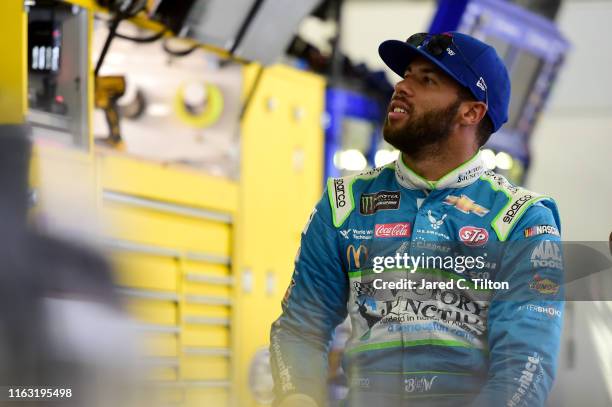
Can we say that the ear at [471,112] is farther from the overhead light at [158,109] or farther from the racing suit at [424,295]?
the overhead light at [158,109]

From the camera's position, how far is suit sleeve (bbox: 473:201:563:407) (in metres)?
1.53

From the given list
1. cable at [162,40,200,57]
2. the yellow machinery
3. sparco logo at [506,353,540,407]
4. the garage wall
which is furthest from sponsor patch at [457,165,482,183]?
cable at [162,40,200,57]

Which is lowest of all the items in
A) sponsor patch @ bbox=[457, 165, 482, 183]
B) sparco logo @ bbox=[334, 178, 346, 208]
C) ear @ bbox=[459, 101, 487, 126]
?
sparco logo @ bbox=[334, 178, 346, 208]

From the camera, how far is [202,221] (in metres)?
3.09

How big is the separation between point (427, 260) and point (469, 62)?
0.29 m

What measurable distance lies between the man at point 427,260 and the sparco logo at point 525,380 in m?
0.03

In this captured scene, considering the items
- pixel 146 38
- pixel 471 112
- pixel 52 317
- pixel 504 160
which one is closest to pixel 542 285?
pixel 471 112

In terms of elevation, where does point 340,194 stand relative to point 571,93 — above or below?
above

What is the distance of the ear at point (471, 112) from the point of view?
Answer: 5.55ft

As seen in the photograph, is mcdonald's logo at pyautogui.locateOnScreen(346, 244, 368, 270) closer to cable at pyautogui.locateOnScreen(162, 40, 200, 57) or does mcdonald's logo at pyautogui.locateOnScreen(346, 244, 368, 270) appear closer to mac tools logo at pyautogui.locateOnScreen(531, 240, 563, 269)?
mac tools logo at pyautogui.locateOnScreen(531, 240, 563, 269)

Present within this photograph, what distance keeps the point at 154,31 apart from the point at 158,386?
48.8 inches

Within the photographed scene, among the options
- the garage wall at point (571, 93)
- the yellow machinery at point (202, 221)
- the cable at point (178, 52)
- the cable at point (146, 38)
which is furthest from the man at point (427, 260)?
the cable at point (178, 52)

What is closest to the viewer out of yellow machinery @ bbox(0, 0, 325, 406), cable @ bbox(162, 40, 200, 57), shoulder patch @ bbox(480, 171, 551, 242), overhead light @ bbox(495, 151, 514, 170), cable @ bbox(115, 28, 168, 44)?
shoulder patch @ bbox(480, 171, 551, 242)

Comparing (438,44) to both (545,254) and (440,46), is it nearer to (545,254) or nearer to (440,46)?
(440,46)
